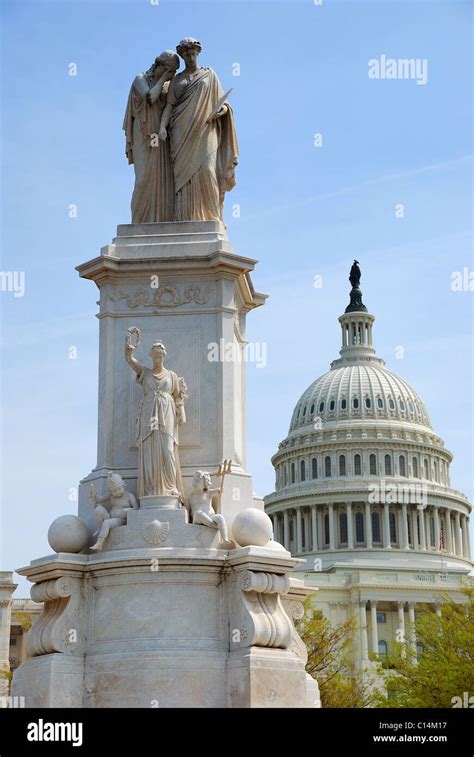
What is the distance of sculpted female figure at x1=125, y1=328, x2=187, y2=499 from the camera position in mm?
19797

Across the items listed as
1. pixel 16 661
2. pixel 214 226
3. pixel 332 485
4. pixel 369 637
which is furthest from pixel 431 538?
pixel 214 226

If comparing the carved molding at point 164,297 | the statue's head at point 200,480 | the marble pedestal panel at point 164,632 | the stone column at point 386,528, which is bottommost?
the marble pedestal panel at point 164,632

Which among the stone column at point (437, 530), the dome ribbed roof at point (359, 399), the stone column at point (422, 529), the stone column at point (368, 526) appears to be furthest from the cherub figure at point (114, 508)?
the dome ribbed roof at point (359, 399)

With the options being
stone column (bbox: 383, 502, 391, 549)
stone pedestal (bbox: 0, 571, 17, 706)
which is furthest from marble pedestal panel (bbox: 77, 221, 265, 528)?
stone column (bbox: 383, 502, 391, 549)

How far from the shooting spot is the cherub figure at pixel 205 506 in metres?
19.4

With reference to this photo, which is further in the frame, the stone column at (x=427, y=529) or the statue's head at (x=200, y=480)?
the stone column at (x=427, y=529)

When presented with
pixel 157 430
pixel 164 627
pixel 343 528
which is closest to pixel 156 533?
pixel 164 627

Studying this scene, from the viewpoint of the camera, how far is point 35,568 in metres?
19.6

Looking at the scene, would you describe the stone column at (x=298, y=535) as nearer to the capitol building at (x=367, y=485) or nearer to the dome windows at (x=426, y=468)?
the capitol building at (x=367, y=485)

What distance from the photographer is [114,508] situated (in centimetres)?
1989

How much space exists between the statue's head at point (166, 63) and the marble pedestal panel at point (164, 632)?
310 inches

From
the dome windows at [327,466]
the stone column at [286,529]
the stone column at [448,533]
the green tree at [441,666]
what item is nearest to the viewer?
the green tree at [441,666]

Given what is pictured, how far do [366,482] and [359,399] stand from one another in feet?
44.4

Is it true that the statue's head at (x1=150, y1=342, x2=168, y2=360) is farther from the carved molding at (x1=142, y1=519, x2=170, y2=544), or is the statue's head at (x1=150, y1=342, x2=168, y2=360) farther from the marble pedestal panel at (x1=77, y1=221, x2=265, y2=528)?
the carved molding at (x1=142, y1=519, x2=170, y2=544)
